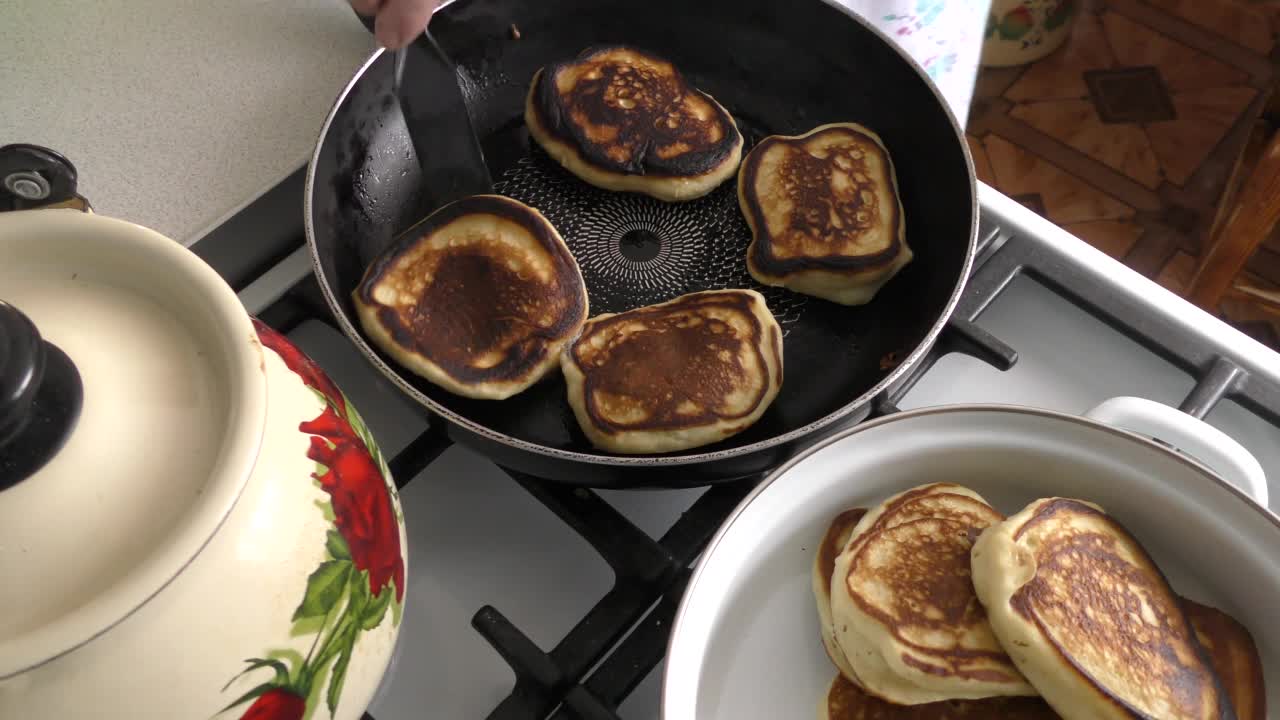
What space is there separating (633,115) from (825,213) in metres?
0.20

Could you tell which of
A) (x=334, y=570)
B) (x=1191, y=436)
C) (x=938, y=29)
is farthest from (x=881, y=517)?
(x=938, y=29)

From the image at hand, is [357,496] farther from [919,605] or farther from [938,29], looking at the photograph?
[938,29]

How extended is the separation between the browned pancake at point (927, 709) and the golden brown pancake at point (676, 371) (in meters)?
0.21

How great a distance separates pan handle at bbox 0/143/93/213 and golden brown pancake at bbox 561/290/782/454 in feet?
1.23

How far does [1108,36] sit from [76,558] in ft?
7.20

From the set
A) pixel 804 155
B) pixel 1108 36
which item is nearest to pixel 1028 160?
pixel 1108 36

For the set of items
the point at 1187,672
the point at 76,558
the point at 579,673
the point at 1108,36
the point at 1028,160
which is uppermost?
the point at 76,558

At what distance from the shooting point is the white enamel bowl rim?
1.52 feet

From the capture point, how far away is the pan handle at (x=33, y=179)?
37 cm

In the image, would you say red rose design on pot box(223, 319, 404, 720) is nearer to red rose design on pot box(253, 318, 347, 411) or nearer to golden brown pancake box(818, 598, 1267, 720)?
red rose design on pot box(253, 318, 347, 411)

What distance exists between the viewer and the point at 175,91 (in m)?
0.79

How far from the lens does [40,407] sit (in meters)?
0.31

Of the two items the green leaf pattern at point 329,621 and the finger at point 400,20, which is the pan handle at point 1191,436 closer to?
the green leaf pattern at point 329,621

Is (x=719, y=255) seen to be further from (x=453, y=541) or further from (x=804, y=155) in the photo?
(x=453, y=541)
